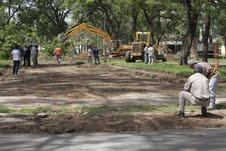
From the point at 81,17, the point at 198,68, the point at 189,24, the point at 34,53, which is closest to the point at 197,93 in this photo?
the point at 198,68

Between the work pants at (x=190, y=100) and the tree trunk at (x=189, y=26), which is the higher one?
the tree trunk at (x=189, y=26)

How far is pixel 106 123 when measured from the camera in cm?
1262

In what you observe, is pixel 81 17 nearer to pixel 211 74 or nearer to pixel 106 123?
pixel 211 74

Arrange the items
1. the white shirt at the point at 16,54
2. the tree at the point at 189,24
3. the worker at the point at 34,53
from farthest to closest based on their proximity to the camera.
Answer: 1. the worker at the point at 34,53
2. the tree at the point at 189,24
3. the white shirt at the point at 16,54

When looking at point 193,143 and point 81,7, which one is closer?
point 193,143

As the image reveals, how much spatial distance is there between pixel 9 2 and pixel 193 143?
240 feet

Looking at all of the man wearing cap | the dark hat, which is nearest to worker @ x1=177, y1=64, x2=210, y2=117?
the dark hat

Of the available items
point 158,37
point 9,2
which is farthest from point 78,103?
point 158,37

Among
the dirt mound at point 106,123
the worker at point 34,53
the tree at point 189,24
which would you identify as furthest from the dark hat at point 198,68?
the worker at point 34,53

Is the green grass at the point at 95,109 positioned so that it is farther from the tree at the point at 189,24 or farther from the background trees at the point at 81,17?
the background trees at the point at 81,17

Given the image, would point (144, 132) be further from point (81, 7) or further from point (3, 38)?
point (81, 7)

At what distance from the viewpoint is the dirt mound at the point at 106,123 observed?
39.5 feet

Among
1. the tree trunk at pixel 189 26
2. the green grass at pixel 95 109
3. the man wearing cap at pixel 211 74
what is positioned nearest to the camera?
the man wearing cap at pixel 211 74

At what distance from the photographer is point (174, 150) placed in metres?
9.53
